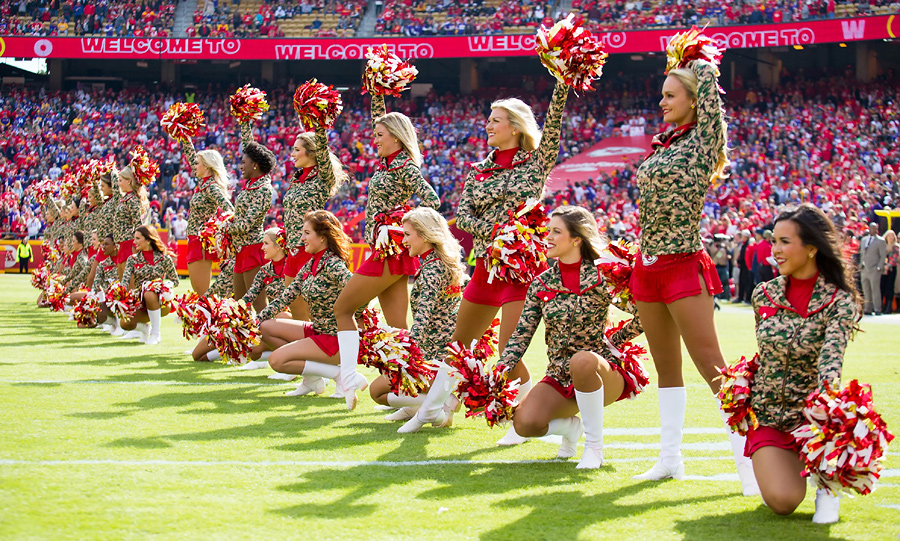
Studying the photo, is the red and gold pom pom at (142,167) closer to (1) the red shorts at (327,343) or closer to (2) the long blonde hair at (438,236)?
(1) the red shorts at (327,343)

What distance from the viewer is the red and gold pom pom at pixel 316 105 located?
6.81 m

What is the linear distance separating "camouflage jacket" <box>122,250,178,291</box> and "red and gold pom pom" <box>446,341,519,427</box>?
6438 mm

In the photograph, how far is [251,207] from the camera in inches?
320

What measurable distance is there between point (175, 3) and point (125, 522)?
112ft

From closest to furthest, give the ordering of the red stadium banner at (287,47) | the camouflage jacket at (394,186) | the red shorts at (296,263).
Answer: the camouflage jacket at (394,186) < the red shorts at (296,263) < the red stadium banner at (287,47)

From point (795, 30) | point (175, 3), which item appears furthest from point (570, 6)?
point (175, 3)

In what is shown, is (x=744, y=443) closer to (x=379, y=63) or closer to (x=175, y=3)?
(x=379, y=63)

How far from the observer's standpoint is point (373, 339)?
534 centimetres

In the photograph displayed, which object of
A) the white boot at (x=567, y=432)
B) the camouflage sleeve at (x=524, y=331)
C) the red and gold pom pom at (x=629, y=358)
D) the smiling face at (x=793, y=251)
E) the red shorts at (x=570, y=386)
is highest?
the smiling face at (x=793, y=251)

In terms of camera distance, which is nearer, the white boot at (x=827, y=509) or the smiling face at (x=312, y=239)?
the white boot at (x=827, y=509)

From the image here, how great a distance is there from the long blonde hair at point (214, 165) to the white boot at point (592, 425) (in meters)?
5.59

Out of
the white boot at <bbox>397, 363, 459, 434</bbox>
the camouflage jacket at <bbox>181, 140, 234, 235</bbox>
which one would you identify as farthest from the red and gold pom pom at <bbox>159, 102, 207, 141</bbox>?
the white boot at <bbox>397, 363, 459, 434</bbox>

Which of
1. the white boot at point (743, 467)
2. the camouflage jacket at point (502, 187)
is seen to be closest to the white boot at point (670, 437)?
the white boot at point (743, 467)

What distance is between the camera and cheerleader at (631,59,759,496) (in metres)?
3.93
